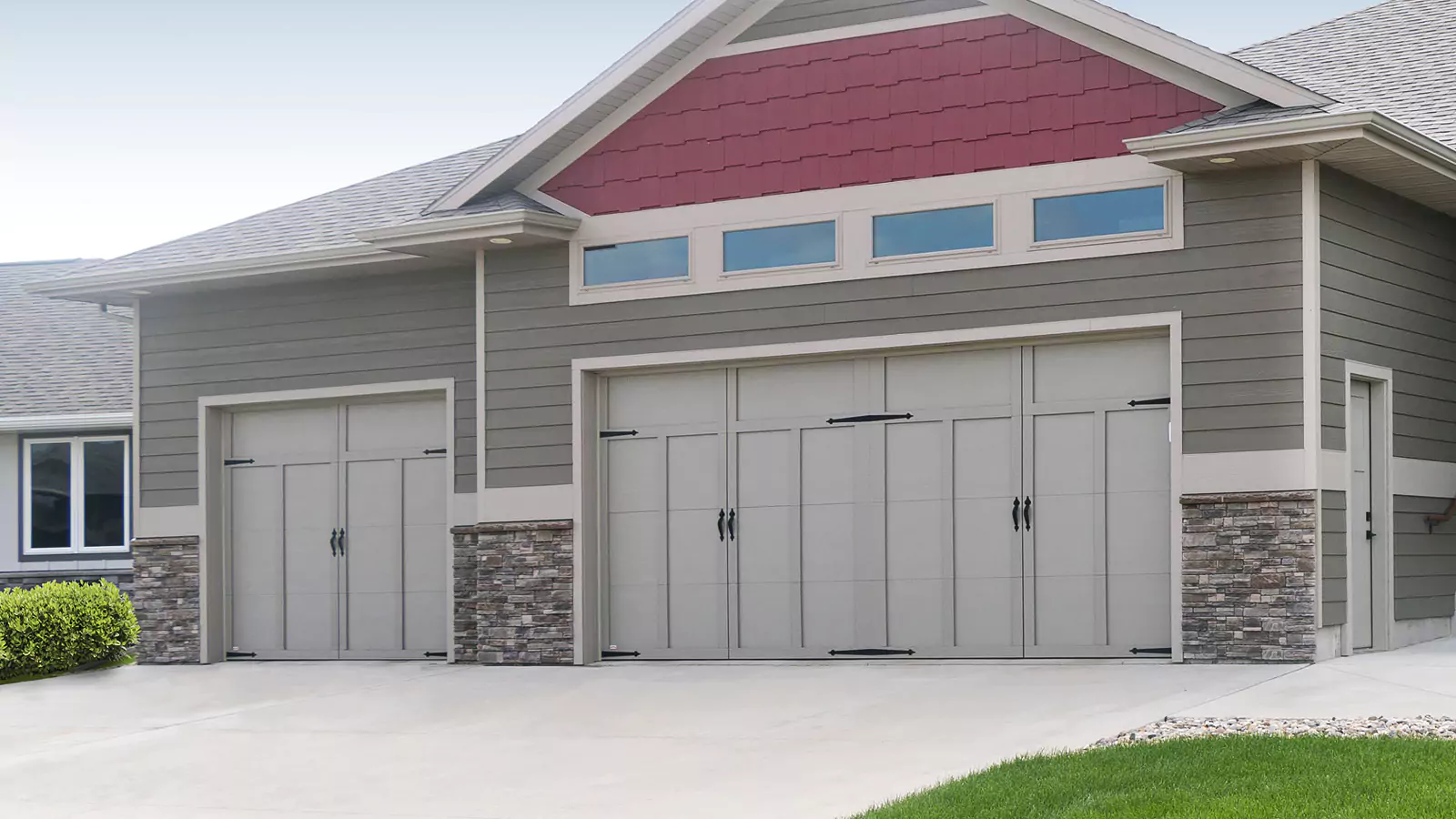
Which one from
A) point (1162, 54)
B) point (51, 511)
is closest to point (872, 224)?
point (1162, 54)

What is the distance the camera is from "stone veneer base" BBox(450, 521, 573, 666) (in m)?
13.9

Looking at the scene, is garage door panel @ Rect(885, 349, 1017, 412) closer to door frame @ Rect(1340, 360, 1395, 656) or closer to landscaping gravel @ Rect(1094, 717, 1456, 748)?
door frame @ Rect(1340, 360, 1395, 656)

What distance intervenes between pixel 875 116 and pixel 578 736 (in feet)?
18.5

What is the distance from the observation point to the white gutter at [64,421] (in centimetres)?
1955

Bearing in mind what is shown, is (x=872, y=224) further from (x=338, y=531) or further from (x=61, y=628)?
(x=61, y=628)

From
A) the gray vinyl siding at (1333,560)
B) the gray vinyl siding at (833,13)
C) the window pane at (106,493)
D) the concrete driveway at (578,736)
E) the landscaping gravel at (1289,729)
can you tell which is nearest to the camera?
the landscaping gravel at (1289,729)

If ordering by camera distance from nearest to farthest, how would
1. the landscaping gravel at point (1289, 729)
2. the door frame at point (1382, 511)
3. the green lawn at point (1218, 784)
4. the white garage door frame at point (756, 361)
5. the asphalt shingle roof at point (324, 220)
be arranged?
the green lawn at point (1218, 784) < the landscaping gravel at point (1289, 729) < the white garage door frame at point (756, 361) < the door frame at point (1382, 511) < the asphalt shingle roof at point (324, 220)

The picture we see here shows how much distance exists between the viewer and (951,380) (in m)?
12.8

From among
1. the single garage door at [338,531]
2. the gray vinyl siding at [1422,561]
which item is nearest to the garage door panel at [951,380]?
the gray vinyl siding at [1422,561]

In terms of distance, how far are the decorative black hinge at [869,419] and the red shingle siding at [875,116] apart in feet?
6.24

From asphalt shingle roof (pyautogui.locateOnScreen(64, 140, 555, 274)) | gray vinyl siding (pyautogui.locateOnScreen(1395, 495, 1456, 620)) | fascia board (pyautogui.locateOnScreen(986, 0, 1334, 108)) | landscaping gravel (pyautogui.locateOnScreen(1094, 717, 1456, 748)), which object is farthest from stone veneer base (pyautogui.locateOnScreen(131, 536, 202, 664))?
gray vinyl siding (pyautogui.locateOnScreen(1395, 495, 1456, 620))

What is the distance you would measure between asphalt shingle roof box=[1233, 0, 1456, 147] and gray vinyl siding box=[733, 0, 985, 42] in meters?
3.35

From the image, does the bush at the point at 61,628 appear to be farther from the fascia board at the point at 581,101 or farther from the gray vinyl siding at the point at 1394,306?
the gray vinyl siding at the point at 1394,306

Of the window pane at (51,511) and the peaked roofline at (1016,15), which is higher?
the peaked roofline at (1016,15)
